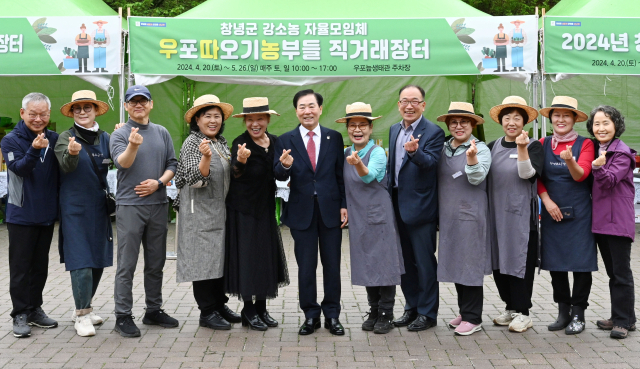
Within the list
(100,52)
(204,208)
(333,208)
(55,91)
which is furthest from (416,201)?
(55,91)

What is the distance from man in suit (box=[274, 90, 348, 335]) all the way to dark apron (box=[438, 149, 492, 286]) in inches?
29.1

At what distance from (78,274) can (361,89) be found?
770 cm

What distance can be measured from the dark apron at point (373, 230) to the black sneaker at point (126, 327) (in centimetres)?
160

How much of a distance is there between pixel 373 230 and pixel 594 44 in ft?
17.5

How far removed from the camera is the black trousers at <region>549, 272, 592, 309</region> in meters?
4.78

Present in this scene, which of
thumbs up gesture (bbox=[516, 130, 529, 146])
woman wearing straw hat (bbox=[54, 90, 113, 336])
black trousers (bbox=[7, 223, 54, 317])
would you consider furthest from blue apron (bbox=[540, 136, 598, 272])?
black trousers (bbox=[7, 223, 54, 317])

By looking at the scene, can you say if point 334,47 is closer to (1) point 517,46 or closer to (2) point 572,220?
(1) point 517,46

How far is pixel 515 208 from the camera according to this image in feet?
15.4

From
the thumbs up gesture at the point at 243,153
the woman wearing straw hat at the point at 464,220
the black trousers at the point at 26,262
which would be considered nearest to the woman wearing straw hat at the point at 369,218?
the woman wearing straw hat at the point at 464,220

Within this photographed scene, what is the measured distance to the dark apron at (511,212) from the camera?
4676mm

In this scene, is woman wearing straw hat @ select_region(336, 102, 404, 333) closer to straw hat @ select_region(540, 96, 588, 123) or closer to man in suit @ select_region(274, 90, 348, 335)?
man in suit @ select_region(274, 90, 348, 335)

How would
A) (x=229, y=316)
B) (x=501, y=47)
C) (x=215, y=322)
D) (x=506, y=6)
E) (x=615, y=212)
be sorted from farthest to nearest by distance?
(x=506, y=6) → (x=501, y=47) → (x=229, y=316) → (x=215, y=322) → (x=615, y=212)

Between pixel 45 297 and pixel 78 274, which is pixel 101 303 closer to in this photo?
pixel 45 297

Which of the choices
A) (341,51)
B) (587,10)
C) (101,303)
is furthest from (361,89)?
(101,303)
